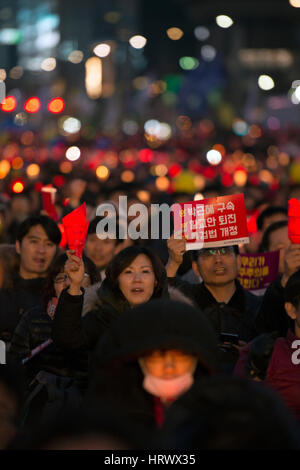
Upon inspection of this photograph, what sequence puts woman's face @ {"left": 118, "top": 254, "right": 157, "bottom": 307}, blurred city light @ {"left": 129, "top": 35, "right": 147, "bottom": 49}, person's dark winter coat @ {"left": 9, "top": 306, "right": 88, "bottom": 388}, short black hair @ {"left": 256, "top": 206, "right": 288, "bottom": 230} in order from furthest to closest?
1. blurred city light @ {"left": 129, "top": 35, "right": 147, "bottom": 49}
2. short black hair @ {"left": 256, "top": 206, "right": 288, "bottom": 230}
3. woman's face @ {"left": 118, "top": 254, "right": 157, "bottom": 307}
4. person's dark winter coat @ {"left": 9, "top": 306, "right": 88, "bottom": 388}

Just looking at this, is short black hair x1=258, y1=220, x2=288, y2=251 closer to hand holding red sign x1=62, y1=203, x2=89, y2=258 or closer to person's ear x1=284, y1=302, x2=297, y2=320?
hand holding red sign x1=62, y1=203, x2=89, y2=258

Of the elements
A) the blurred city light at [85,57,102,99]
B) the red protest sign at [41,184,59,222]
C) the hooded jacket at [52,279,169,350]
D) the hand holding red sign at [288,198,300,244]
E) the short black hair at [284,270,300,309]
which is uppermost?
the blurred city light at [85,57,102,99]

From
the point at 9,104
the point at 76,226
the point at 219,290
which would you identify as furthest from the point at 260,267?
the point at 9,104

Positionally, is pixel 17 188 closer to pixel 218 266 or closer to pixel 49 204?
pixel 49 204

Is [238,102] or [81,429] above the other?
[238,102]

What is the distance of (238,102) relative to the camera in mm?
85938

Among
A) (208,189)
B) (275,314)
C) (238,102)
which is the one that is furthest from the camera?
(238,102)

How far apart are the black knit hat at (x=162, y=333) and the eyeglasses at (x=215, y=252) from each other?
3.40m

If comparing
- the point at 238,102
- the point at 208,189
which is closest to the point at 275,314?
the point at 208,189

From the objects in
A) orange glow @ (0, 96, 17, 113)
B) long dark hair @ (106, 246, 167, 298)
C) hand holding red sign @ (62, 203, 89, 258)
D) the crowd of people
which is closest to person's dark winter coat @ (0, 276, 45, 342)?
the crowd of people

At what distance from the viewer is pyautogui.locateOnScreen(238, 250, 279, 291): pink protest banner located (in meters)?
8.63

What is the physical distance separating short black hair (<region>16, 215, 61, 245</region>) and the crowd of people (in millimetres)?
11
